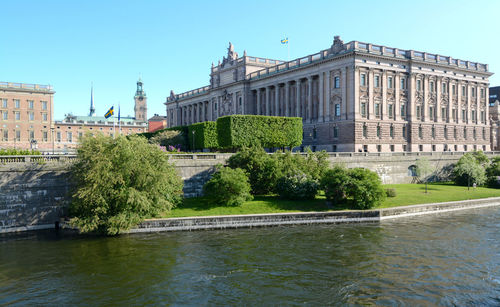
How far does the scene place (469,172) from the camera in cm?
5366

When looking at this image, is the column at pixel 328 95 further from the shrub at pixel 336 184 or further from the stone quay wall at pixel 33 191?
the stone quay wall at pixel 33 191

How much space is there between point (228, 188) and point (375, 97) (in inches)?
1573

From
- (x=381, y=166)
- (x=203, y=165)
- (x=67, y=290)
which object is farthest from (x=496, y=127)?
(x=67, y=290)

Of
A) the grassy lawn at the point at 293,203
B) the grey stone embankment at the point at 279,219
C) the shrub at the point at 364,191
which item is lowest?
the grey stone embankment at the point at 279,219

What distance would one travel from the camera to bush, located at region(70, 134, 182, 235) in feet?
103

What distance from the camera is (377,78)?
68.3 metres

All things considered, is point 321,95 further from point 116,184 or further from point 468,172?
point 116,184

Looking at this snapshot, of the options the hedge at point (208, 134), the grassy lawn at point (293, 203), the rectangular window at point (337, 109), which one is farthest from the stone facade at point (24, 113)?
the grassy lawn at point (293, 203)

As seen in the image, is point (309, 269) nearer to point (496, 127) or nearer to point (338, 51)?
point (338, 51)

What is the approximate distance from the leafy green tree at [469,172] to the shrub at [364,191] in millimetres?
20290

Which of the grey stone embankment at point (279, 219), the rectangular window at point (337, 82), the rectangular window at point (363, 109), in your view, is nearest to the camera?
the grey stone embankment at point (279, 219)

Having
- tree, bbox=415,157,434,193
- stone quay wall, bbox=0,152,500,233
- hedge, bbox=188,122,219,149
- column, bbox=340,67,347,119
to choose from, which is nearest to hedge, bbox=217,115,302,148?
hedge, bbox=188,122,219,149

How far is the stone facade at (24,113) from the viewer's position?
Answer: 298 ft

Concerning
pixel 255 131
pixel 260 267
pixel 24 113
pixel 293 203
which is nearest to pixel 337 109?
pixel 255 131
